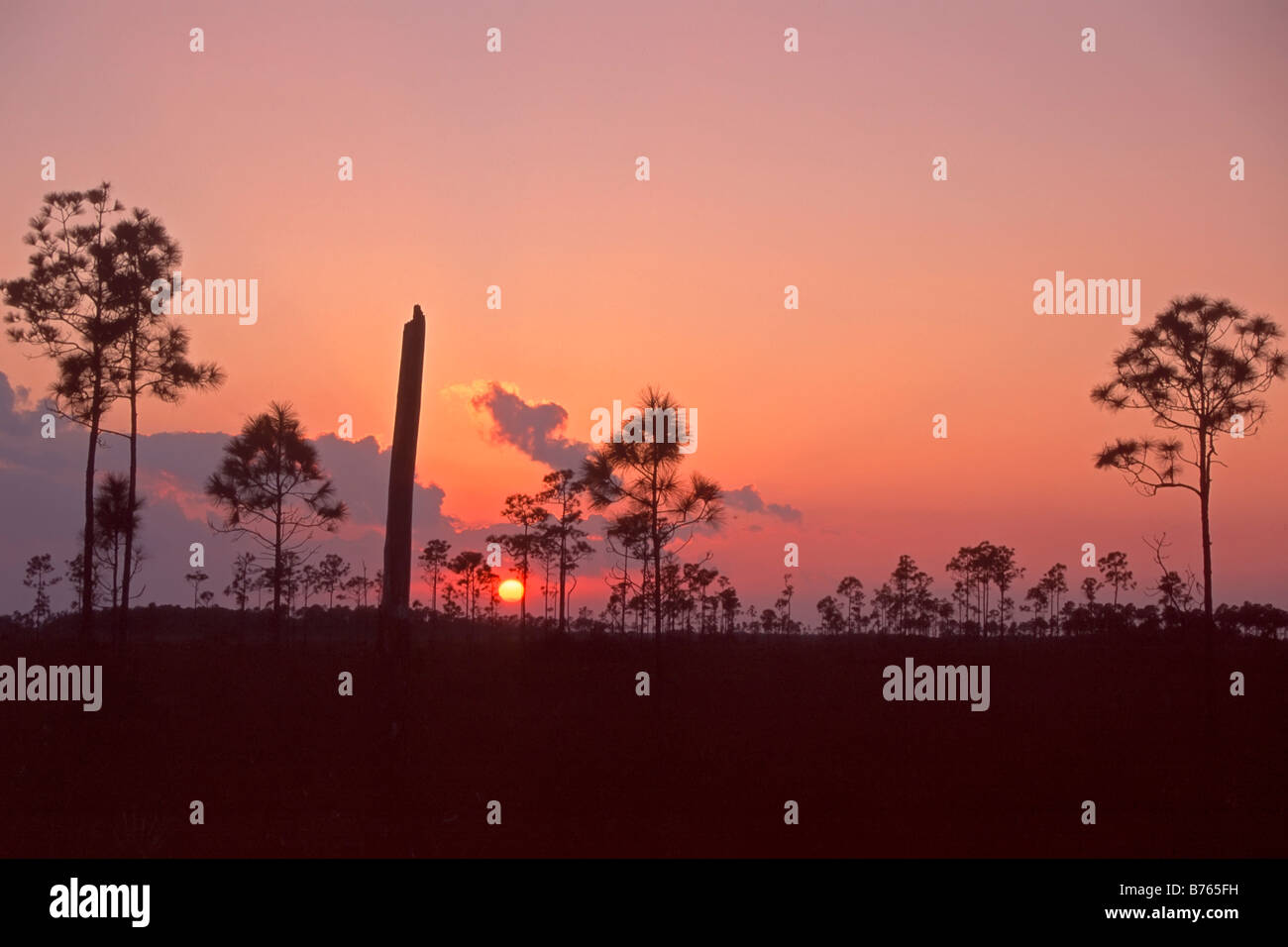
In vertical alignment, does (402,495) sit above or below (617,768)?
above

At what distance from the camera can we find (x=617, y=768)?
16031mm

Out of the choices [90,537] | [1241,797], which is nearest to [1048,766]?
[1241,797]

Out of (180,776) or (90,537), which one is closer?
(180,776)

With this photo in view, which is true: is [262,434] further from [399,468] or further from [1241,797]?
[1241,797]

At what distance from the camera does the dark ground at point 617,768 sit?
11.9m

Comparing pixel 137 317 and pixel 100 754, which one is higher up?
pixel 137 317

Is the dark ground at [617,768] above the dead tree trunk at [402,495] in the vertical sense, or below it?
below

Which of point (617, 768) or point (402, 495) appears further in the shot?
point (617, 768)

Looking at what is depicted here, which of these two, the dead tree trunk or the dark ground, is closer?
the dead tree trunk

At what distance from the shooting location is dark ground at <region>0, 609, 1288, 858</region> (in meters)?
11.9

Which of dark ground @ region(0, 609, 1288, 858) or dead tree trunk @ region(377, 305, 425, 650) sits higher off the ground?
dead tree trunk @ region(377, 305, 425, 650)
